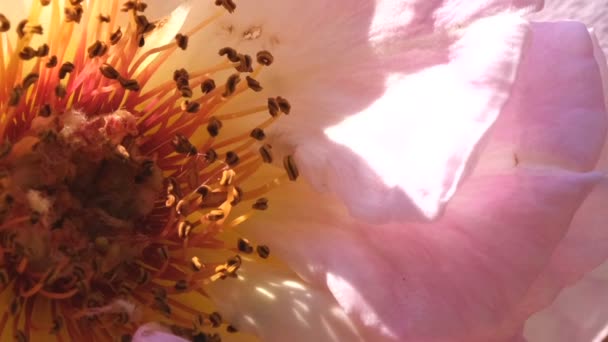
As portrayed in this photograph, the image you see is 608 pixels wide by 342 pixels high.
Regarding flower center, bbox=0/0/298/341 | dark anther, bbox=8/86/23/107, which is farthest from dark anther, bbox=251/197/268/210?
dark anther, bbox=8/86/23/107

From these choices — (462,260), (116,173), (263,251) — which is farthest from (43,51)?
(462,260)

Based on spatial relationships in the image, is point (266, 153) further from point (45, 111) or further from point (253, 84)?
point (45, 111)

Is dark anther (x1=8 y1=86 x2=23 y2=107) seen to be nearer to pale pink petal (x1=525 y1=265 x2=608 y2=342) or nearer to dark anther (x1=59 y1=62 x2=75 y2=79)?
dark anther (x1=59 y1=62 x2=75 y2=79)

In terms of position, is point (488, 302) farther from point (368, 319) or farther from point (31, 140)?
point (31, 140)

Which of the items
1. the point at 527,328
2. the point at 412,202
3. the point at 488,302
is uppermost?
the point at 412,202

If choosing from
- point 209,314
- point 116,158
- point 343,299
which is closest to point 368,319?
point 343,299

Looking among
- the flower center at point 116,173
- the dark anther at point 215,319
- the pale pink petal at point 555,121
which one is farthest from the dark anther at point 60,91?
the pale pink petal at point 555,121
